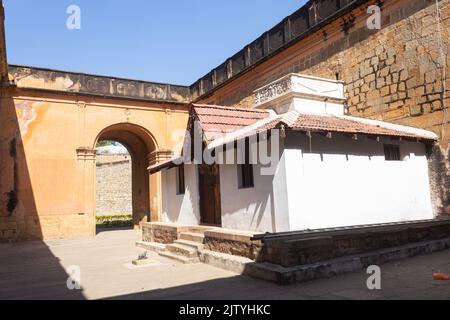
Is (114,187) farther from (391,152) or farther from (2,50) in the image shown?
(391,152)

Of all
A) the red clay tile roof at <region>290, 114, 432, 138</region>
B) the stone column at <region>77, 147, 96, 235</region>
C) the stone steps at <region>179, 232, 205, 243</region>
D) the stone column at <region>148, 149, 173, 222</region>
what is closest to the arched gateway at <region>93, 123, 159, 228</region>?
the stone column at <region>148, 149, 173, 222</region>

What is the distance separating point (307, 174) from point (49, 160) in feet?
40.5

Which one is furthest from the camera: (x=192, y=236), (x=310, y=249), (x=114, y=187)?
(x=114, y=187)

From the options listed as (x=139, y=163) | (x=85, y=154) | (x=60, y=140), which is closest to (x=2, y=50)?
(x=60, y=140)

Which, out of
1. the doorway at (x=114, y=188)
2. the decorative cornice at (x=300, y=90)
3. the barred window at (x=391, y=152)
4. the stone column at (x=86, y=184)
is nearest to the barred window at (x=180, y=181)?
the decorative cornice at (x=300, y=90)

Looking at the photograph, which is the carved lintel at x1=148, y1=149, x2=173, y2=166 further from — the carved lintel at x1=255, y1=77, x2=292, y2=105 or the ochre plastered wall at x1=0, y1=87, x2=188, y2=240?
the carved lintel at x1=255, y1=77, x2=292, y2=105

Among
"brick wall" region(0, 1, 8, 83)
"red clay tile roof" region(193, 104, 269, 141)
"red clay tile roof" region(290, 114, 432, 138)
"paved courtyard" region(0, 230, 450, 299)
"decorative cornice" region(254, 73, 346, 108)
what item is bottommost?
"paved courtyard" region(0, 230, 450, 299)

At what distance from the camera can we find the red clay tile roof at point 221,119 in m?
9.11

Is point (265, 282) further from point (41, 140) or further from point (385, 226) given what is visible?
point (41, 140)

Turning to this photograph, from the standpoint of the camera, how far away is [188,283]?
600 centimetres

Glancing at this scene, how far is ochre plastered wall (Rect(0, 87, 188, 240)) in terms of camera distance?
48.3ft

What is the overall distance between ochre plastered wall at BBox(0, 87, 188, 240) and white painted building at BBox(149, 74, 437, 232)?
704 cm

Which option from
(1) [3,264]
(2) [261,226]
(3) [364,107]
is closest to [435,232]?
(2) [261,226]

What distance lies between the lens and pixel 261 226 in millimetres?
7699
